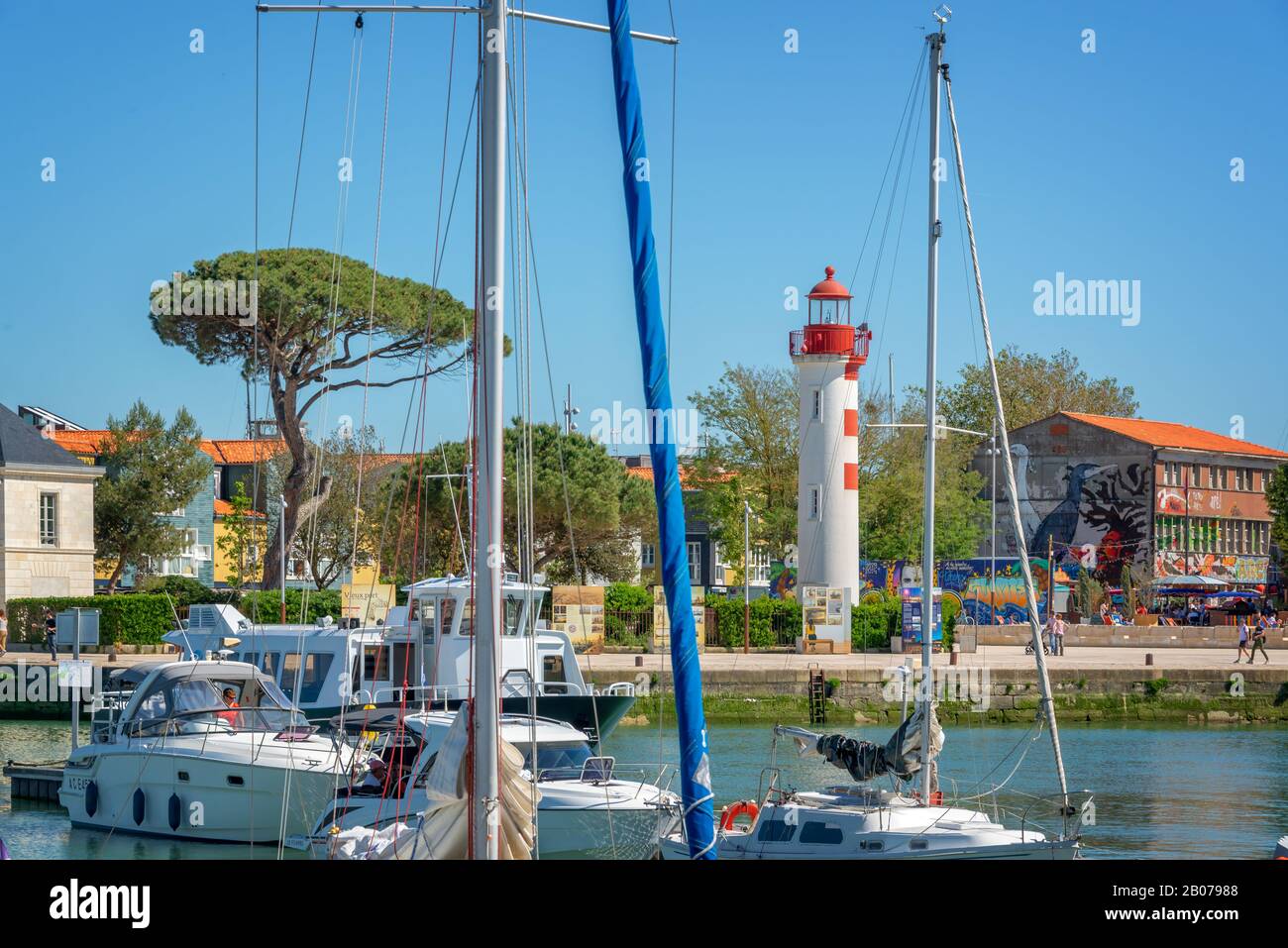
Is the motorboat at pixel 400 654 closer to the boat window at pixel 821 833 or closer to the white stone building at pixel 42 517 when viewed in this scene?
the boat window at pixel 821 833

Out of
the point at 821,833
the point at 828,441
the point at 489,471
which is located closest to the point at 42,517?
the point at 828,441

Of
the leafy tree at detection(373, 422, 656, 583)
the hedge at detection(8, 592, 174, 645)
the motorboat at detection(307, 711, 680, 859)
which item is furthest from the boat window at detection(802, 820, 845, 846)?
the leafy tree at detection(373, 422, 656, 583)

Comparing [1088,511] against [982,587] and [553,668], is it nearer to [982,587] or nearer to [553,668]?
[982,587]

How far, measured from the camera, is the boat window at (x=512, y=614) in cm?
2791

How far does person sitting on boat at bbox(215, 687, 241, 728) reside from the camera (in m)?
21.6

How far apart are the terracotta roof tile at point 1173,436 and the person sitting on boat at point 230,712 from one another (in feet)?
186

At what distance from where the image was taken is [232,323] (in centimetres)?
5288

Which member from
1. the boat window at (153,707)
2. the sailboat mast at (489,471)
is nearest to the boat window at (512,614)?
the boat window at (153,707)

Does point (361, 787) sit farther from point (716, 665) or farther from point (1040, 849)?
point (716, 665)

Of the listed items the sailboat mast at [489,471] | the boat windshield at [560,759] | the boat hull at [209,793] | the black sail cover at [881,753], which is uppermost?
→ the sailboat mast at [489,471]

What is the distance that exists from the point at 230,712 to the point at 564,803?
5832mm

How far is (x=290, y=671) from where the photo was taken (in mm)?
27844
